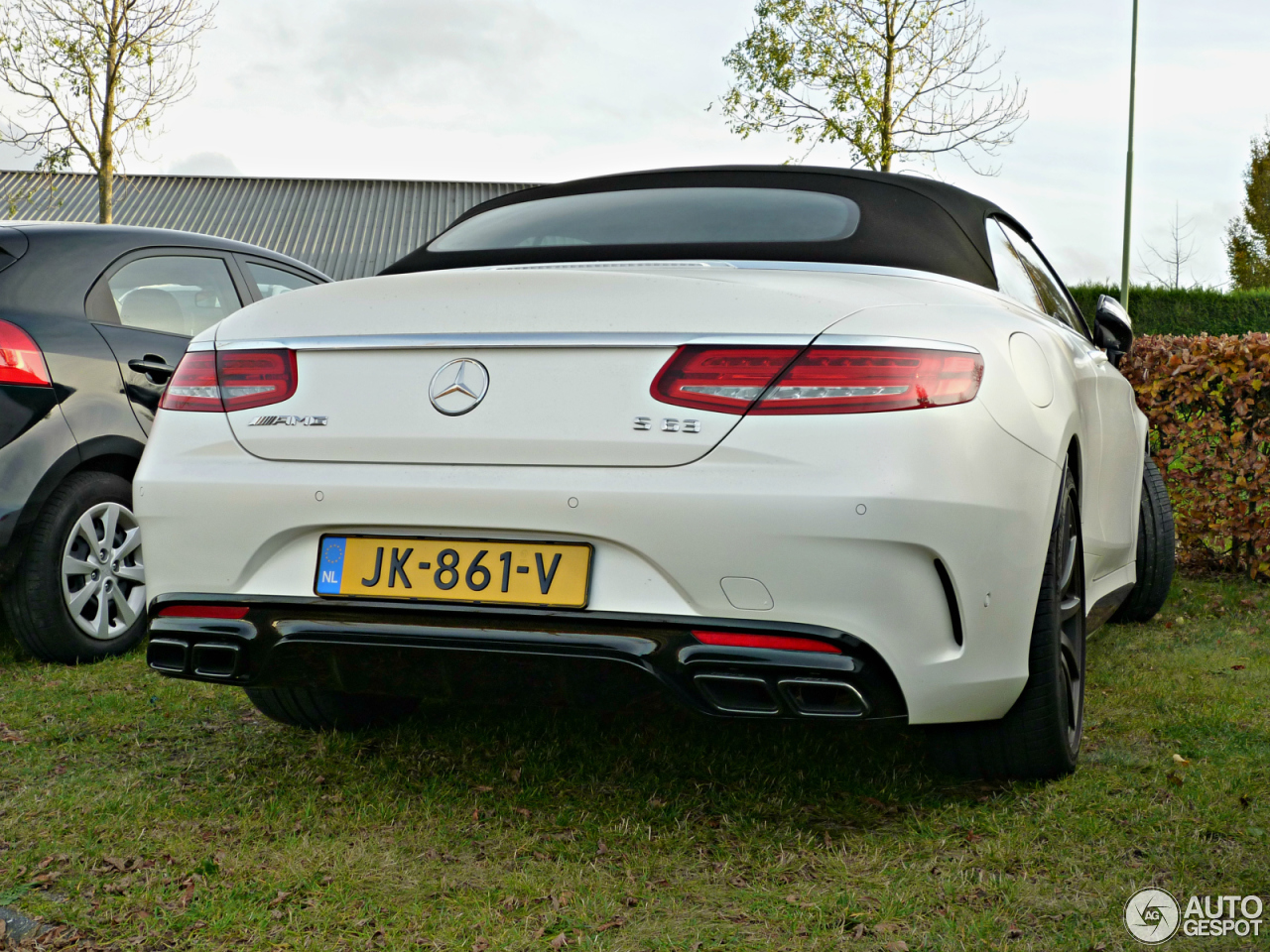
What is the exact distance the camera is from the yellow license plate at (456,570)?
2498mm

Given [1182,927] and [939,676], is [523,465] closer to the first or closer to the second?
[939,676]

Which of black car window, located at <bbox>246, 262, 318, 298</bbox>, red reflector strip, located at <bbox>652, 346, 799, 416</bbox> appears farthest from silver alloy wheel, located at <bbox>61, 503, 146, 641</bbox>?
red reflector strip, located at <bbox>652, 346, 799, 416</bbox>

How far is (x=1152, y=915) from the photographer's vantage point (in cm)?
241

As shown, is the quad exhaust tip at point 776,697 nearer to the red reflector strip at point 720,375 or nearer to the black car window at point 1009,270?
the red reflector strip at point 720,375

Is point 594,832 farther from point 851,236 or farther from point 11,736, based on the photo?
point 11,736

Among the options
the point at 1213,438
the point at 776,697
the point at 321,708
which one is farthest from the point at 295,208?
the point at 776,697

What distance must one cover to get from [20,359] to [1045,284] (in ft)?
11.2

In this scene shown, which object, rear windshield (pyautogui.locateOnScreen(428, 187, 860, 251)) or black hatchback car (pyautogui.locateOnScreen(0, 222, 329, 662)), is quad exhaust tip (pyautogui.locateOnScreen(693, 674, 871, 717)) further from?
black hatchback car (pyautogui.locateOnScreen(0, 222, 329, 662))

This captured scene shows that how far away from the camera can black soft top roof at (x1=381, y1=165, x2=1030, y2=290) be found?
3082 mm

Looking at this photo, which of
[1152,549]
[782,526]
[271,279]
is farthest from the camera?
[271,279]

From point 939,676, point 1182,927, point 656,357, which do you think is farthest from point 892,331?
point 1182,927

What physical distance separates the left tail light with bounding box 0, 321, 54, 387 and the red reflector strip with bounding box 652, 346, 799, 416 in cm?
276

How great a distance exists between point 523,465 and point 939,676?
92cm

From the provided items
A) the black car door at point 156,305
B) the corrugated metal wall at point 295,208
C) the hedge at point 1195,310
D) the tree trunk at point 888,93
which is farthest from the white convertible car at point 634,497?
the corrugated metal wall at point 295,208
